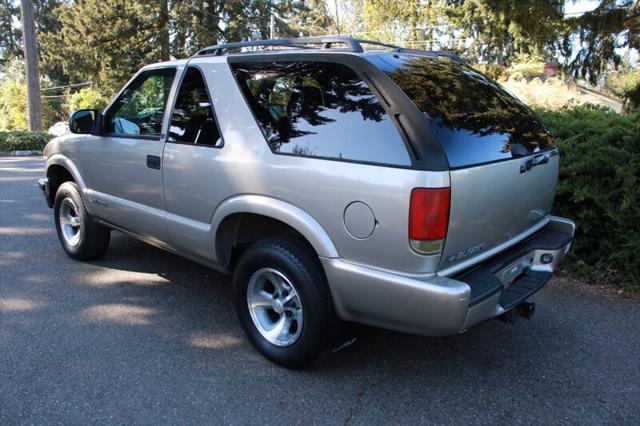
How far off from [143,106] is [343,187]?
7.49ft

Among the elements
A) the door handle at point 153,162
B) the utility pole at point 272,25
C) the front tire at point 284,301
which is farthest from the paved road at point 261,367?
the utility pole at point 272,25

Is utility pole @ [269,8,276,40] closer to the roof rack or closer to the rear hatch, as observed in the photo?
the roof rack

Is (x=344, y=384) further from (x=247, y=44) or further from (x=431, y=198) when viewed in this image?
(x=247, y=44)

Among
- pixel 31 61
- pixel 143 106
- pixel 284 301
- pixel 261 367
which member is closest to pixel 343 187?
pixel 284 301

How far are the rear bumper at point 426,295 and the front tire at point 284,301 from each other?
0.43 feet

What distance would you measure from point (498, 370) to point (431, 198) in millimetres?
1412

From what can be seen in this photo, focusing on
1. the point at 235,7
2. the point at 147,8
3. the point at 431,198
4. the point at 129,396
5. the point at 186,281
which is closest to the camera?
the point at 431,198

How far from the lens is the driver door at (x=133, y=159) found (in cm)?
376

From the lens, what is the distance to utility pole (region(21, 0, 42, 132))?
55.8ft

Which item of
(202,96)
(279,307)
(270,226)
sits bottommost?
(279,307)

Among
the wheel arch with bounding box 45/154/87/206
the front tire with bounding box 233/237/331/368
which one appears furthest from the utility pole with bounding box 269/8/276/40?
the front tire with bounding box 233/237/331/368

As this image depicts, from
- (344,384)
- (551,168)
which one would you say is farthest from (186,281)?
(551,168)

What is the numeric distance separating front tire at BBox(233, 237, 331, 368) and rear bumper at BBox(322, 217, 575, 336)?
0.43 feet

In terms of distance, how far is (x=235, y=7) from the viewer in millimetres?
28078
